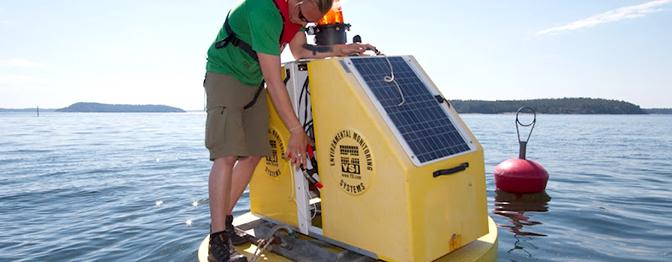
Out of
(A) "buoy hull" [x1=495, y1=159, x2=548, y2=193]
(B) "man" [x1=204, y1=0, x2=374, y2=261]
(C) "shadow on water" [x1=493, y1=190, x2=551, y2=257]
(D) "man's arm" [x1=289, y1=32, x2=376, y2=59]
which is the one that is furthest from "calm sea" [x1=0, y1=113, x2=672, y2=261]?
(D) "man's arm" [x1=289, y1=32, x2=376, y2=59]

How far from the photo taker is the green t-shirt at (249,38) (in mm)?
2887

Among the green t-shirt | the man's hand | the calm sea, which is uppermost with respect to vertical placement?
the green t-shirt

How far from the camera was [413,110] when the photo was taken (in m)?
3.23

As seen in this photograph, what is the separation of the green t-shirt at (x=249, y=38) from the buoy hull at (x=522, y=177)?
5312 mm

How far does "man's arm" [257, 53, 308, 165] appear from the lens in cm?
294

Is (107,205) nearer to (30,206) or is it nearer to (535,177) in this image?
(30,206)

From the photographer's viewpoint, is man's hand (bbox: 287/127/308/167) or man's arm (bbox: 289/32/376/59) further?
man's arm (bbox: 289/32/376/59)

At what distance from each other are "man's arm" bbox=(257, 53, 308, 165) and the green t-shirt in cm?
7

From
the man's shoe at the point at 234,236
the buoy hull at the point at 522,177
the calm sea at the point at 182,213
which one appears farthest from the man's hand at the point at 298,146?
the buoy hull at the point at 522,177

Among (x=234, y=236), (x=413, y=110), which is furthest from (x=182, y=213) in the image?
(x=413, y=110)

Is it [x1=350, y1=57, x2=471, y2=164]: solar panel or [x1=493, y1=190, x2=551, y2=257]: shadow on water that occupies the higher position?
[x1=350, y1=57, x2=471, y2=164]: solar panel

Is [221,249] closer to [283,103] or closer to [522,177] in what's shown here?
[283,103]

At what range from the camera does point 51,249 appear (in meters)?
5.45

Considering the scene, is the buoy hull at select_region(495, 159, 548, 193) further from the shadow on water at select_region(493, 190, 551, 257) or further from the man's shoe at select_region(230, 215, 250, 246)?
the man's shoe at select_region(230, 215, 250, 246)
